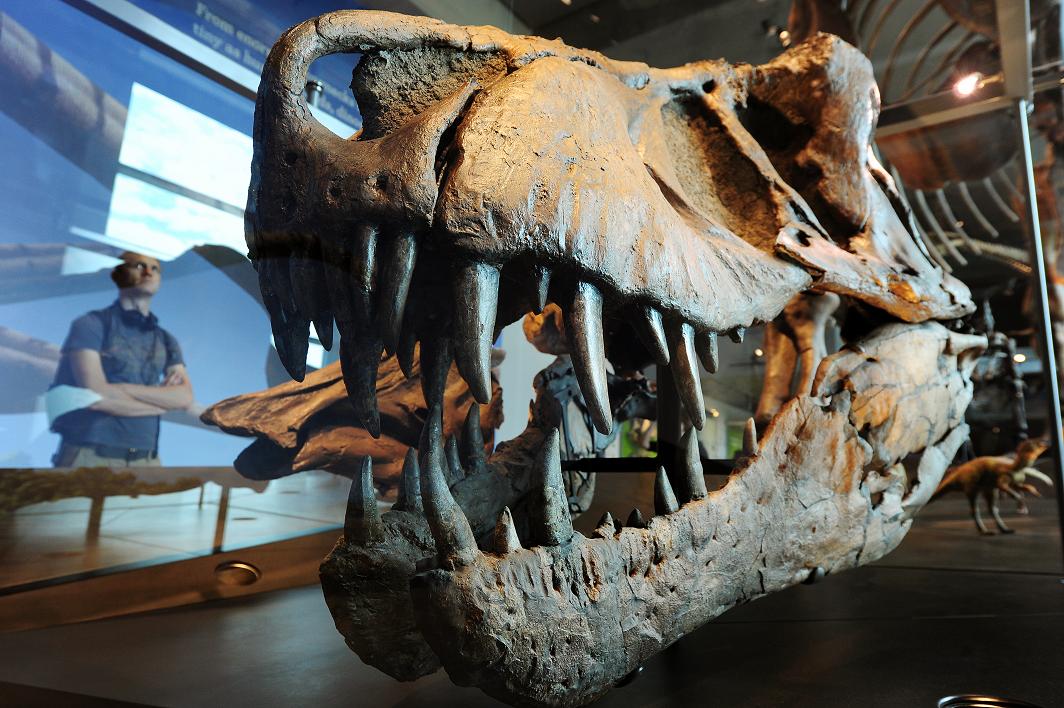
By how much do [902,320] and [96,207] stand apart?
1.71m

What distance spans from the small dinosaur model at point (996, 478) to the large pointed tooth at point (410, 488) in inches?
77.8

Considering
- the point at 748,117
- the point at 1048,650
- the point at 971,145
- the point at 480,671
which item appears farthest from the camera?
the point at 971,145

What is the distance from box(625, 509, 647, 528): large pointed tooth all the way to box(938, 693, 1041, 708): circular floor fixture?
53cm

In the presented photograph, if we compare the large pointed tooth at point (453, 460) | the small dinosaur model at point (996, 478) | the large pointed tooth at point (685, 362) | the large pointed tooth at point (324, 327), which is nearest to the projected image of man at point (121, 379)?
the large pointed tooth at point (324, 327)

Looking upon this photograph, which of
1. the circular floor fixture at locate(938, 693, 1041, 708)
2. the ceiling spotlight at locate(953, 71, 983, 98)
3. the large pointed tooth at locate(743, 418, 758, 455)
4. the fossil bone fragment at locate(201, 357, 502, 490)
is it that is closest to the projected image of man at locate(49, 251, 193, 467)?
the fossil bone fragment at locate(201, 357, 502, 490)

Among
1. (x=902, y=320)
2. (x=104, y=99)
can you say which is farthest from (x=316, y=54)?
(x=902, y=320)

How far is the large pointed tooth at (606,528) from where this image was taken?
1003 millimetres

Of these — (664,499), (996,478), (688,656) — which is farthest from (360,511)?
(996,478)

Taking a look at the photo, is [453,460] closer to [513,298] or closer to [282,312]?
[513,298]

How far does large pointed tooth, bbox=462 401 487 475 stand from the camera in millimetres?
1317

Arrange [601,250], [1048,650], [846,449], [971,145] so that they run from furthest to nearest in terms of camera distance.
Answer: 1. [971,145]
2. [846,449]
3. [1048,650]
4. [601,250]

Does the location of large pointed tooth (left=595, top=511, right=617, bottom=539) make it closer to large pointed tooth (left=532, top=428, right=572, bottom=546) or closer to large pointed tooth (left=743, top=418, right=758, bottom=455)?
large pointed tooth (left=532, top=428, right=572, bottom=546)

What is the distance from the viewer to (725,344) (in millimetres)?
1821

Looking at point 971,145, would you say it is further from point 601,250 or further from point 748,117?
point 601,250
